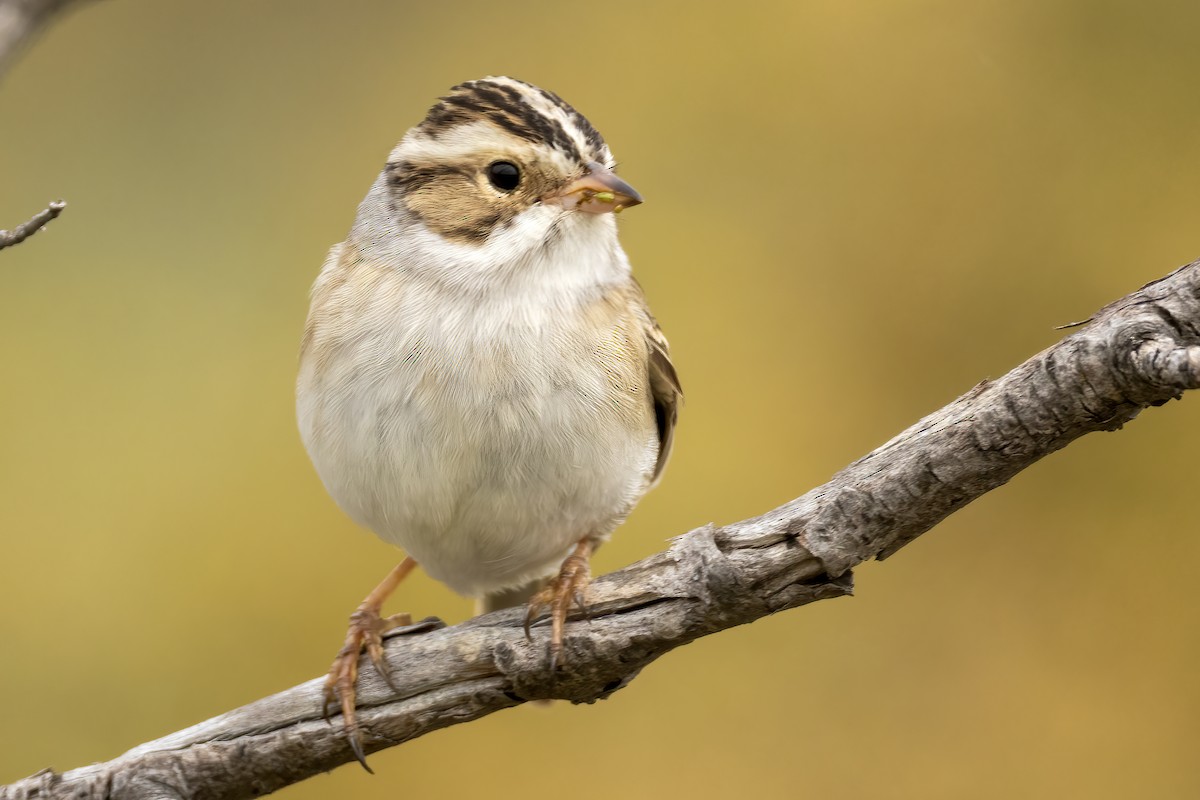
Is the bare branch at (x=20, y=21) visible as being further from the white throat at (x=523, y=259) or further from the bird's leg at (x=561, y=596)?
the bird's leg at (x=561, y=596)

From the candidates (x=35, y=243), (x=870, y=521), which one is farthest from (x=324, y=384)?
(x=35, y=243)

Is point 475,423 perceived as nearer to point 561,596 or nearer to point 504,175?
point 561,596

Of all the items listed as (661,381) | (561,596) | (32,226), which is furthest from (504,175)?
(32,226)

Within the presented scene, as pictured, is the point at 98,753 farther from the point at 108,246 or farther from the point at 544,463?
the point at 544,463

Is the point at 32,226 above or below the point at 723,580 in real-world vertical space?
above

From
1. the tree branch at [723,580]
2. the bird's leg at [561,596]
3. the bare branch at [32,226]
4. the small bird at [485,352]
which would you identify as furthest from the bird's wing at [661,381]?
the bare branch at [32,226]

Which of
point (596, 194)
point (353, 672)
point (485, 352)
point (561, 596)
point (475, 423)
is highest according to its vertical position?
point (596, 194)

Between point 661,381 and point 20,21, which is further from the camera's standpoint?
point 661,381
